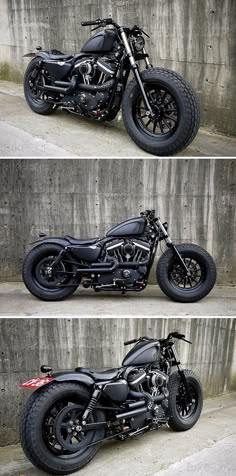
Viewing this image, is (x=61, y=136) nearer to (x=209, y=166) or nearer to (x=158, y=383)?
(x=209, y=166)

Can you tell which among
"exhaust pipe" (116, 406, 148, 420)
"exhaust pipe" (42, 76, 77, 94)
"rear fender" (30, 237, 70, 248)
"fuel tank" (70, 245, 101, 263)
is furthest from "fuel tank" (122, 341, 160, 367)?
"exhaust pipe" (42, 76, 77, 94)

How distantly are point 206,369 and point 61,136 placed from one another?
10.2 feet

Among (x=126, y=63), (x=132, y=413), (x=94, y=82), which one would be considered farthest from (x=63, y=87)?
(x=132, y=413)

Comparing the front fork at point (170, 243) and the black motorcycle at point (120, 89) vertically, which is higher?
the black motorcycle at point (120, 89)

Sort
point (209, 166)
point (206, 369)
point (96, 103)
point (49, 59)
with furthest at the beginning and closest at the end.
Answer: point (206, 369)
point (209, 166)
point (49, 59)
point (96, 103)

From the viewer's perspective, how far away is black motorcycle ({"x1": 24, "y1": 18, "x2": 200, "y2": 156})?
14.0 ft

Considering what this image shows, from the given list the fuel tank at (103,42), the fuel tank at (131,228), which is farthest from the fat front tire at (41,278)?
the fuel tank at (103,42)

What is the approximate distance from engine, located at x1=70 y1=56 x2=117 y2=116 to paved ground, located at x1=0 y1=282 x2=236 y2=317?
1.80m

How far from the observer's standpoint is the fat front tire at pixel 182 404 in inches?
185

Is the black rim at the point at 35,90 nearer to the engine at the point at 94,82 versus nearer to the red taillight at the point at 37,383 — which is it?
the engine at the point at 94,82

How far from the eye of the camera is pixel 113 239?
5078mm

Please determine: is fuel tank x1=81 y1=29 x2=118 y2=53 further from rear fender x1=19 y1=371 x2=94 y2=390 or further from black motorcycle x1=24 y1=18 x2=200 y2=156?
rear fender x1=19 y1=371 x2=94 y2=390

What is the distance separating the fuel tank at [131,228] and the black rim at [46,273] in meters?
0.58

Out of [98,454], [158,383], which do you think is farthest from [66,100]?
[98,454]
